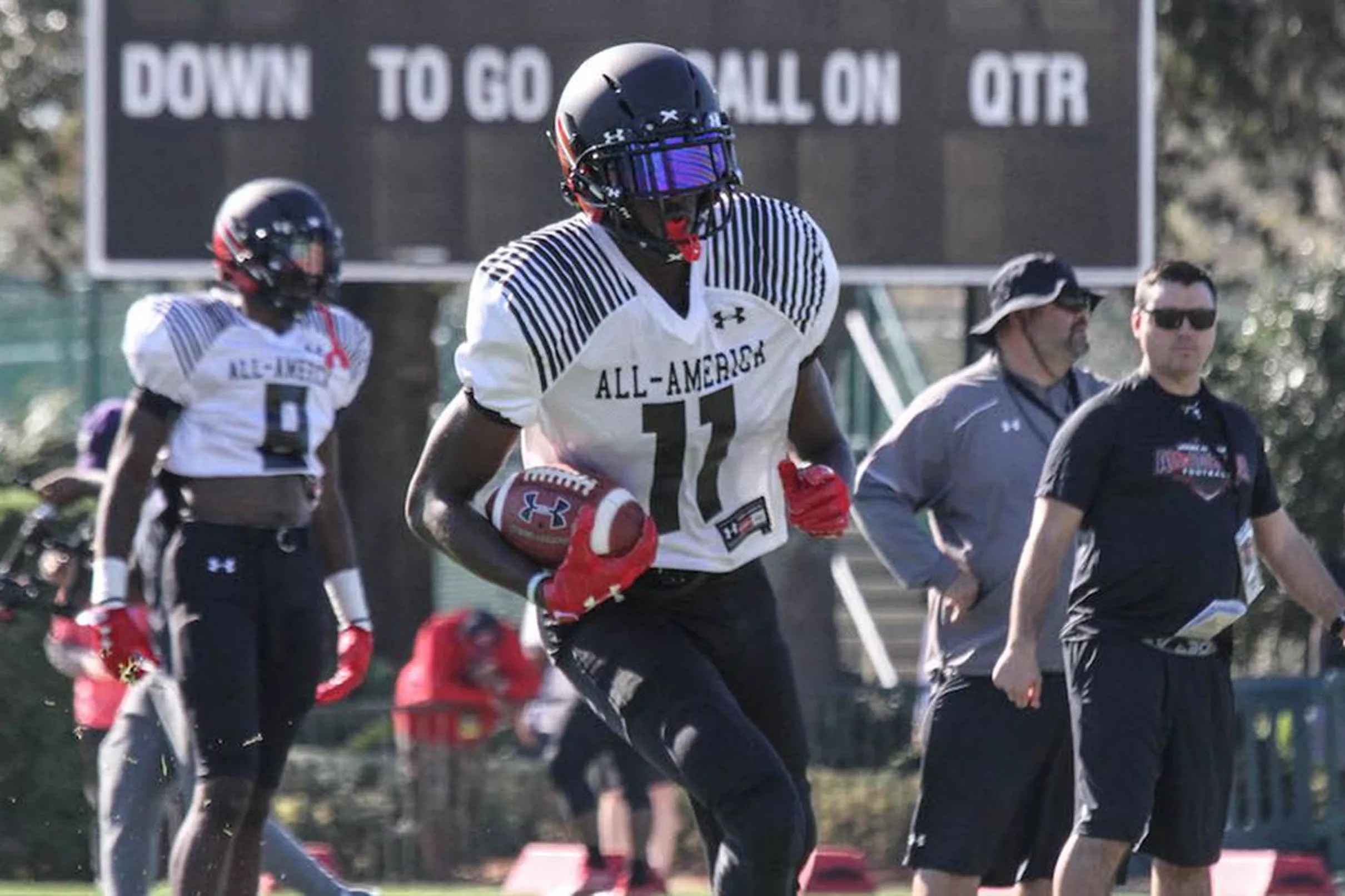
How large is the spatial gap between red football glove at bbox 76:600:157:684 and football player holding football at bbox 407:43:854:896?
5.41ft

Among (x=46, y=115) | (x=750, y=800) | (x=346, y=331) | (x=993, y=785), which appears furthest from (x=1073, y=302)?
(x=46, y=115)

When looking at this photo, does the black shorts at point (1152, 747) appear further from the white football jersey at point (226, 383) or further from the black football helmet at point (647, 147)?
the white football jersey at point (226, 383)

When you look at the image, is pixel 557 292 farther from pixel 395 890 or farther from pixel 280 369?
pixel 395 890

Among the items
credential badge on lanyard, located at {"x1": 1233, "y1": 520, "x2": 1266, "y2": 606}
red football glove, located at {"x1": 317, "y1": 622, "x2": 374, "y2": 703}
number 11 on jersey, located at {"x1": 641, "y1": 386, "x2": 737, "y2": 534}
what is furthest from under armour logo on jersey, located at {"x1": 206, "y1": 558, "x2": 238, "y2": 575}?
credential badge on lanyard, located at {"x1": 1233, "y1": 520, "x2": 1266, "y2": 606}

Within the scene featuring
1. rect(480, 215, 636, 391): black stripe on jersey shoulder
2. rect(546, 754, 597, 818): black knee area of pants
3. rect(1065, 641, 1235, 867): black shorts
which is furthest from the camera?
rect(546, 754, 597, 818): black knee area of pants

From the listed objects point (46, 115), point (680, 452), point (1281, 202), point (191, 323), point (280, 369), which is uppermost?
point (46, 115)

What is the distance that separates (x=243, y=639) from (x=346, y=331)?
36.9 inches

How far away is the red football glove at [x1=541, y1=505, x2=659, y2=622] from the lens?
203 inches

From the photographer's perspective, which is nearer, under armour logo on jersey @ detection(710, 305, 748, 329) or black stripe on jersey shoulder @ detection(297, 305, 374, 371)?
under armour logo on jersey @ detection(710, 305, 748, 329)

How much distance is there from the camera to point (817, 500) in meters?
5.48

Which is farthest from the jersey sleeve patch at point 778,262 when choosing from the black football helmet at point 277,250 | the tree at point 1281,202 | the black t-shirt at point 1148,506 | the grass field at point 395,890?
the tree at point 1281,202

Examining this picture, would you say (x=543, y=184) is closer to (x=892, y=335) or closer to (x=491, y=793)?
(x=491, y=793)

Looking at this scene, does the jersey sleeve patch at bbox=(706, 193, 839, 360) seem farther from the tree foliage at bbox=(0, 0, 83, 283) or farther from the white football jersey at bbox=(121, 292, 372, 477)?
the tree foliage at bbox=(0, 0, 83, 283)

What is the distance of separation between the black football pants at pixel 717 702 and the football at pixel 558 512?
209 mm
